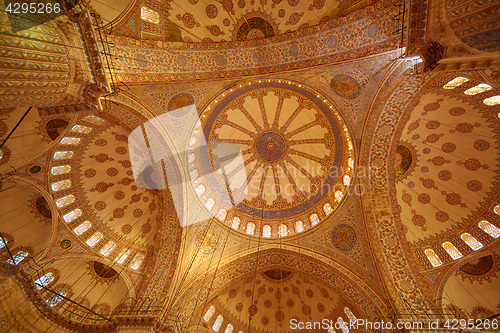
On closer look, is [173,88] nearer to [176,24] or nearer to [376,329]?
[176,24]

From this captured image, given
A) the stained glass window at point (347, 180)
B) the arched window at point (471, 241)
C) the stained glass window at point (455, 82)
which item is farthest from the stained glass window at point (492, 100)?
the stained glass window at point (347, 180)

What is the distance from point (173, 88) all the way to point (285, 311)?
11.9 m

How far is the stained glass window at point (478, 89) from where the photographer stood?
681 cm

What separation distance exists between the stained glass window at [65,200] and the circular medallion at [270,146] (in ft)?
28.7

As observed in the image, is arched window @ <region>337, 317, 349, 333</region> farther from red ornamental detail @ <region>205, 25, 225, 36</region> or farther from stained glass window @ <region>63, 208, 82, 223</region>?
red ornamental detail @ <region>205, 25, 225, 36</region>

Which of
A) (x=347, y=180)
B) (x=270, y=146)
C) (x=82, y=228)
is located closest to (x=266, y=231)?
(x=270, y=146)

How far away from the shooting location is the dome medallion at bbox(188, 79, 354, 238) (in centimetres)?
920

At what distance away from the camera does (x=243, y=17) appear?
7.37 metres

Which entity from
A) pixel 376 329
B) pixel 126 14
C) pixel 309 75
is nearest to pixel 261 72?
pixel 309 75

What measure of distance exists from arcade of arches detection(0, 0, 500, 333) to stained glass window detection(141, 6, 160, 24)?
34 millimetres

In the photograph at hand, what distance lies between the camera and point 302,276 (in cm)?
1068

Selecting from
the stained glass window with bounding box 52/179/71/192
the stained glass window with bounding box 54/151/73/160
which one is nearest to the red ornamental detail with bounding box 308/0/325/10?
the stained glass window with bounding box 54/151/73/160

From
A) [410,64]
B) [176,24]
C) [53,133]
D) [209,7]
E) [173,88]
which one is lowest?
[53,133]

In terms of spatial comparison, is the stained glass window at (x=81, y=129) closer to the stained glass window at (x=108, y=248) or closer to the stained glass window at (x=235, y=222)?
the stained glass window at (x=108, y=248)
